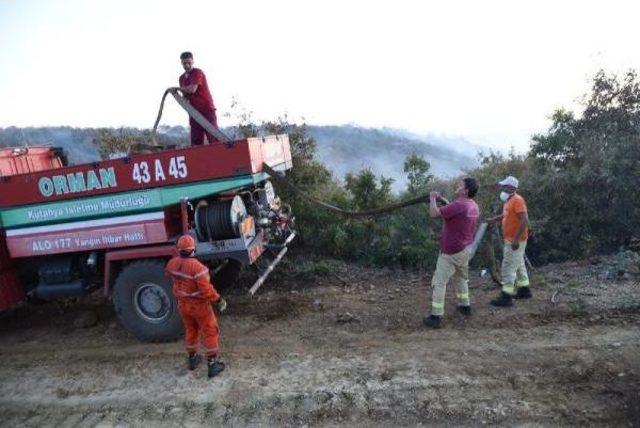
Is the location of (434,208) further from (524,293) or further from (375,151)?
(375,151)

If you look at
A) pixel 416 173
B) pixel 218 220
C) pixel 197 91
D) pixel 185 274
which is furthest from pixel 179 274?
pixel 416 173

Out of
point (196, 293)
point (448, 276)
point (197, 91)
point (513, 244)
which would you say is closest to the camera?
point (196, 293)

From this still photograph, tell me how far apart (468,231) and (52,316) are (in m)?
6.07

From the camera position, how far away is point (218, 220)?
5.63 metres

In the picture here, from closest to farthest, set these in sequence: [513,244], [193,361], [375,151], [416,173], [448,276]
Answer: [193,361], [448,276], [513,244], [416,173], [375,151]

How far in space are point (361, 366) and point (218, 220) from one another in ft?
7.39

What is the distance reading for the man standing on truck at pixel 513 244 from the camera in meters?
6.04

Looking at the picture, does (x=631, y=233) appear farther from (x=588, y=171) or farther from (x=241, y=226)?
(x=241, y=226)

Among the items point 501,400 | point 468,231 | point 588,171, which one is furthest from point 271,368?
point 588,171

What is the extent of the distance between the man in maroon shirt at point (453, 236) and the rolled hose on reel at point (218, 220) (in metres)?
2.20

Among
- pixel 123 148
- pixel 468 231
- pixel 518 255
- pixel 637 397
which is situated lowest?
pixel 637 397

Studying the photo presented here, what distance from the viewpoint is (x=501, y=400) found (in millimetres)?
4020

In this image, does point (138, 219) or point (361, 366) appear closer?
point (361, 366)

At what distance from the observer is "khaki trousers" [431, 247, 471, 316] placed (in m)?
5.60
